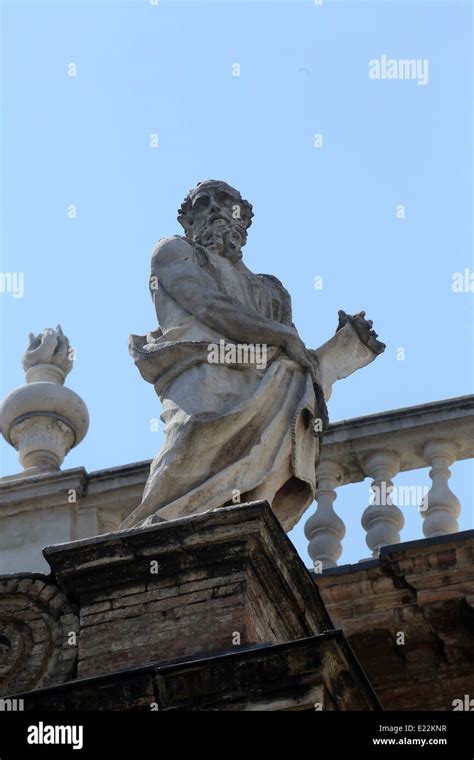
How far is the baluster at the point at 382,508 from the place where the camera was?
13.3m

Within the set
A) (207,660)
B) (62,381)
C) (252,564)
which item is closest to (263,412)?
(252,564)

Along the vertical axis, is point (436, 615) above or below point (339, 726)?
above

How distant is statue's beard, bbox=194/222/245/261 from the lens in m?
13.0

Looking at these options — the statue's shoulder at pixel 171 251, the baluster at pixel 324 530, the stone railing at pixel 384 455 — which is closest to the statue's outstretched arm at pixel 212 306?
the statue's shoulder at pixel 171 251

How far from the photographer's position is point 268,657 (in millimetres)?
10531

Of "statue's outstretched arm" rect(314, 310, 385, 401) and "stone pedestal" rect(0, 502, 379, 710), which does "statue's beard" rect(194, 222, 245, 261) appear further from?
"stone pedestal" rect(0, 502, 379, 710)

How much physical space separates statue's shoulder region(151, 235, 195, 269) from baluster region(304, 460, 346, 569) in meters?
1.51

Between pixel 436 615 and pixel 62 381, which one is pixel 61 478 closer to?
pixel 62 381

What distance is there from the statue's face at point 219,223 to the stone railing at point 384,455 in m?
1.25

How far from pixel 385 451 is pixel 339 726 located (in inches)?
135

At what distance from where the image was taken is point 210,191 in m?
13.1

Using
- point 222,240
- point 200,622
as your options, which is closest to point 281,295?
point 222,240

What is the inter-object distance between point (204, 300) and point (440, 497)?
174cm

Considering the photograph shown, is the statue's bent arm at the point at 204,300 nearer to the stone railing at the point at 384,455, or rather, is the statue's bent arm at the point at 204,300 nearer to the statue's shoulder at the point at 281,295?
the statue's shoulder at the point at 281,295
